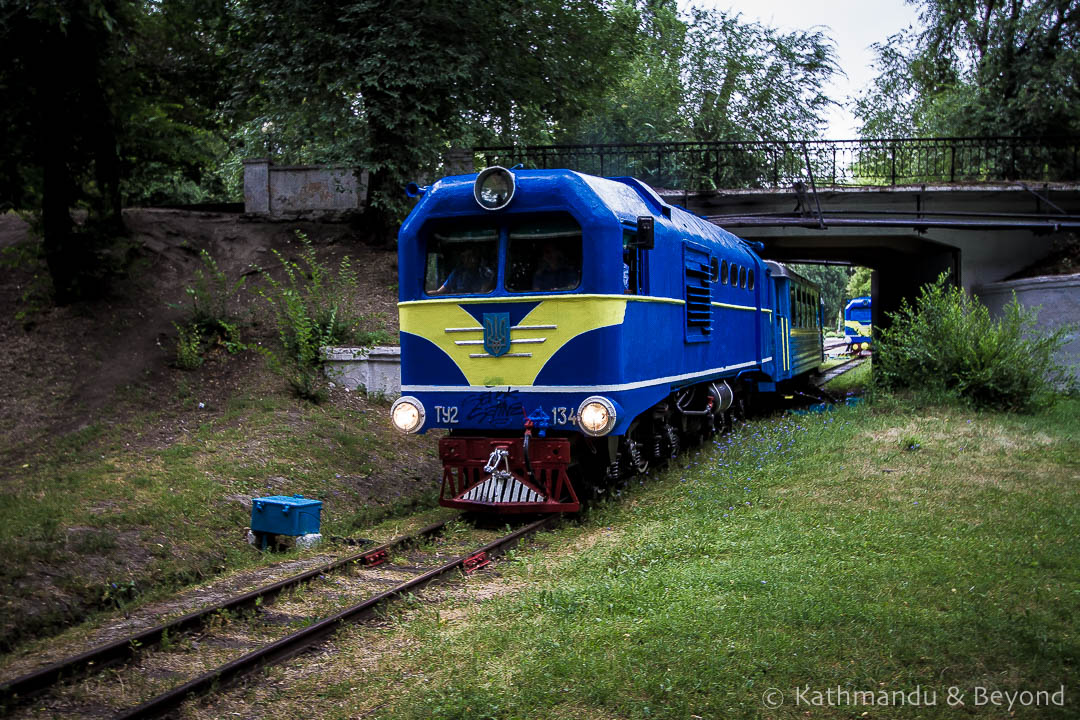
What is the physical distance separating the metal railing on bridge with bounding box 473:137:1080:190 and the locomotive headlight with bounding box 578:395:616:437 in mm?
13462

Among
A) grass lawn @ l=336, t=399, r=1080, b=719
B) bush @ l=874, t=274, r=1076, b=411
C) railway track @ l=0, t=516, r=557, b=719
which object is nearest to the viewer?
grass lawn @ l=336, t=399, r=1080, b=719

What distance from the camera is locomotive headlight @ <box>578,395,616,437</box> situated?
826 cm

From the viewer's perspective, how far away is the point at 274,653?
5.38 metres

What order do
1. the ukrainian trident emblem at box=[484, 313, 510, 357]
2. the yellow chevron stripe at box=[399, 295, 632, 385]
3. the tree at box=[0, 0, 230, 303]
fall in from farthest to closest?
the tree at box=[0, 0, 230, 303], the ukrainian trident emblem at box=[484, 313, 510, 357], the yellow chevron stripe at box=[399, 295, 632, 385]

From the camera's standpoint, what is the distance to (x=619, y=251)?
8477mm

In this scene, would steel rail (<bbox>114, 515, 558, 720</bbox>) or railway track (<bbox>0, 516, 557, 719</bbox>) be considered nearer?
steel rail (<bbox>114, 515, 558, 720</bbox>)

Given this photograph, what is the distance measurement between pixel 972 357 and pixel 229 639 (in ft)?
43.3

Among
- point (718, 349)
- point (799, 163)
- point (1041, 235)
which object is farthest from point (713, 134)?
point (718, 349)

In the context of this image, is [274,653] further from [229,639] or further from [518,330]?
[518,330]

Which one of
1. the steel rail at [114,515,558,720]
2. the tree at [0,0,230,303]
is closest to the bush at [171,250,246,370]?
the tree at [0,0,230,303]

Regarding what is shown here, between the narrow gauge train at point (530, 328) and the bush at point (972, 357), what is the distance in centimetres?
776

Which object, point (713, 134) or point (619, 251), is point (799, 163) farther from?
point (619, 251)

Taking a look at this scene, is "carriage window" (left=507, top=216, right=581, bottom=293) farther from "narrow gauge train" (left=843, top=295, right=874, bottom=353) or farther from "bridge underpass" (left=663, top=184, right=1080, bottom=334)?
"narrow gauge train" (left=843, top=295, right=874, bottom=353)

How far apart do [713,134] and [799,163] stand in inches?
394
